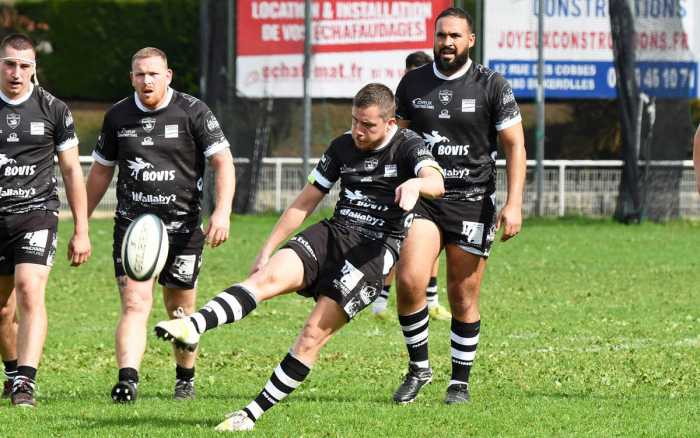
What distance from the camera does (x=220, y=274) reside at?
55.5 feet

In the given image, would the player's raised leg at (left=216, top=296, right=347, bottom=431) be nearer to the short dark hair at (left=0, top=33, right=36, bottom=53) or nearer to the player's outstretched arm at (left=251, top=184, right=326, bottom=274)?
the player's outstretched arm at (left=251, top=184, right=326, bottom=274)

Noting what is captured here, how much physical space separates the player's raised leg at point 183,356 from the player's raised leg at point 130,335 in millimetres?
305

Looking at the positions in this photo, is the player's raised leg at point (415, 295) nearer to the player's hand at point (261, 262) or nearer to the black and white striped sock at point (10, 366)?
the player's hand at point (261, 262)

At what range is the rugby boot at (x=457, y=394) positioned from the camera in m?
8.59

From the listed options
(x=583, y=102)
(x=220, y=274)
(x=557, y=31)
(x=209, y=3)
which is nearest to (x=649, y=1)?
(x=557, y=31)

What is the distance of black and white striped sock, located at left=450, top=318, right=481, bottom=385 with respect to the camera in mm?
8766

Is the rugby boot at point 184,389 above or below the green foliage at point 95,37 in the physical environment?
below

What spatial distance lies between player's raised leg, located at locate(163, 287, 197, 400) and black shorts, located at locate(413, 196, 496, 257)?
1.52 m

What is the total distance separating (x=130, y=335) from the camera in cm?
848

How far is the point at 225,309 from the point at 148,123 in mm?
1893

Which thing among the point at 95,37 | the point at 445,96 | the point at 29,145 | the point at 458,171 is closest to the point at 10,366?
the point at 29,145

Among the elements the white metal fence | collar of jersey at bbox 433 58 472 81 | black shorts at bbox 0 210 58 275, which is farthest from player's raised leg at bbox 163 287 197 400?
the white metal fence

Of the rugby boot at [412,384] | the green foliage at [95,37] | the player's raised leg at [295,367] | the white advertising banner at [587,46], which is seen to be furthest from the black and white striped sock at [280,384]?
the green foliage at [95,37]

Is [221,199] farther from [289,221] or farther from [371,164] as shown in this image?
[371,164]
